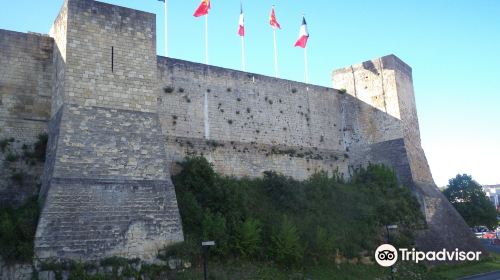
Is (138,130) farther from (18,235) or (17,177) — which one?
(18,235)

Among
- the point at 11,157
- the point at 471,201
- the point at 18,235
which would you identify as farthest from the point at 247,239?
the point at 471,201

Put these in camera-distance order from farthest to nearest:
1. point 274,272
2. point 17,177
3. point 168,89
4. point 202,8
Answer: point 202,8 → point 168,89 → point 17,177 → point 274,272

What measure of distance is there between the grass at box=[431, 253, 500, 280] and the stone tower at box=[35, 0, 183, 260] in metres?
10.5

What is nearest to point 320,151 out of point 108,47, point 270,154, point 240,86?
point 270,154

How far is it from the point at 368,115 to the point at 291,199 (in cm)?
870

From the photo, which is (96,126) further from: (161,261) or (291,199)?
(291,199)

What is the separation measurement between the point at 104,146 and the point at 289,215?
6.85 m

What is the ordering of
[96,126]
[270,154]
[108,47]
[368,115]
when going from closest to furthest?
[96,126] → [108,47] → [270,154] → [368,115]

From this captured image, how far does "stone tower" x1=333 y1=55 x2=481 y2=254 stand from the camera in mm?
21156

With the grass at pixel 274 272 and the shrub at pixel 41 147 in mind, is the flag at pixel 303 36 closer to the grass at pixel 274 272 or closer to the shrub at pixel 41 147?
the grass at pixel 274 272

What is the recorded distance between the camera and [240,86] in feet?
66.0

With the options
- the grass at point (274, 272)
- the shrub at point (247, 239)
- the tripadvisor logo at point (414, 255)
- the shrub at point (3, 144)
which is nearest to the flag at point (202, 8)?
the shrub at point (3, 144)

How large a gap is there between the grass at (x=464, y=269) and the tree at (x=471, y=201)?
9.01m

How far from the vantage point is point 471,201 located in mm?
30703
